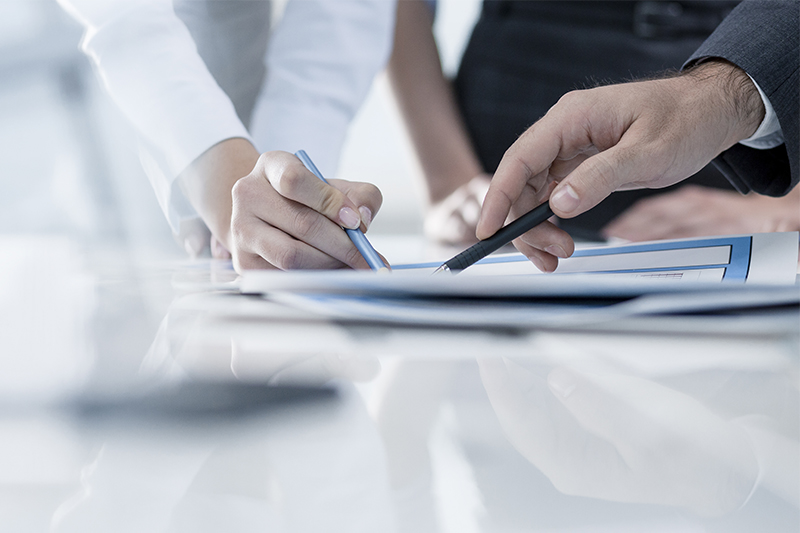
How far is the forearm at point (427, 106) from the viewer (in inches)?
41.1

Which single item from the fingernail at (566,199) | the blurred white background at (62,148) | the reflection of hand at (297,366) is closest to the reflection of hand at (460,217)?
the blurred white background at (62,148)

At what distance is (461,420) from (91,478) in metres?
0.10

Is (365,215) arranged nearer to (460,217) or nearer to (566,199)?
(566,199)

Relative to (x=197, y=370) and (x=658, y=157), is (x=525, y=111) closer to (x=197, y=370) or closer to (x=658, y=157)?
(x=658, y=157)

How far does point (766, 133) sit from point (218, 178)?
42cm

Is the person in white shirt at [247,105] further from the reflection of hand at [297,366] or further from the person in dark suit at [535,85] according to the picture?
the person in dark suit at [535,85]

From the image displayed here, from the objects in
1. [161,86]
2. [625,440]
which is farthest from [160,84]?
[625,440]

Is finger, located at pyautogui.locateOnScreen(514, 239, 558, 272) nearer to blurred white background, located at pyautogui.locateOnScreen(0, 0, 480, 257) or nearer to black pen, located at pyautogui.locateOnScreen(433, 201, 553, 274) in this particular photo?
black pen, located at pyautogui.locateOnScreen(433, 201, 553, 274)

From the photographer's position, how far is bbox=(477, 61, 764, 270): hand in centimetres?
31

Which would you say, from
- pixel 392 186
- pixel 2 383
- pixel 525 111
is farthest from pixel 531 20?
pixel 2 383

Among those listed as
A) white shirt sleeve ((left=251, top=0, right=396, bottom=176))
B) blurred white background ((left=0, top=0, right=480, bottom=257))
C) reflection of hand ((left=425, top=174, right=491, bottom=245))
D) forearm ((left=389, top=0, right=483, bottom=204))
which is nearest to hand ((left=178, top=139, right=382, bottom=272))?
blurred white background ((left=0, top=0, right=480, bottom=257))

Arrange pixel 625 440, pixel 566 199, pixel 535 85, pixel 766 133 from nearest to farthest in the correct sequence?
pixel 625 440, pixel 566 199, pixel 766 133, pixel 535 85

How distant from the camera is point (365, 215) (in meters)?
0.35

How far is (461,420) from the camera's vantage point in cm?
17
